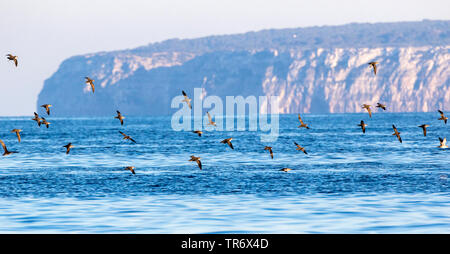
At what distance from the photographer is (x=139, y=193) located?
Result: 37.2 meters

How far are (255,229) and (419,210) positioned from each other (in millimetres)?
7760

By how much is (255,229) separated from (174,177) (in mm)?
21148

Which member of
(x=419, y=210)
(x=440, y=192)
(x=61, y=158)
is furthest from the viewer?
(x=61, y=158)

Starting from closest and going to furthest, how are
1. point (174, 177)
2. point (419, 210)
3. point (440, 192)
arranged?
point (419, 210), point (440, 192), point (174, 177)

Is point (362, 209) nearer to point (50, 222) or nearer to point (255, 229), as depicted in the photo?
point (255, 229)

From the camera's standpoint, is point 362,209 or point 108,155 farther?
point 108,155

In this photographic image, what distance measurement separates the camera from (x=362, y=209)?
1192 inches

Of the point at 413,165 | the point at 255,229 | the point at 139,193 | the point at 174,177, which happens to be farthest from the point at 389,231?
the point at 413,165
